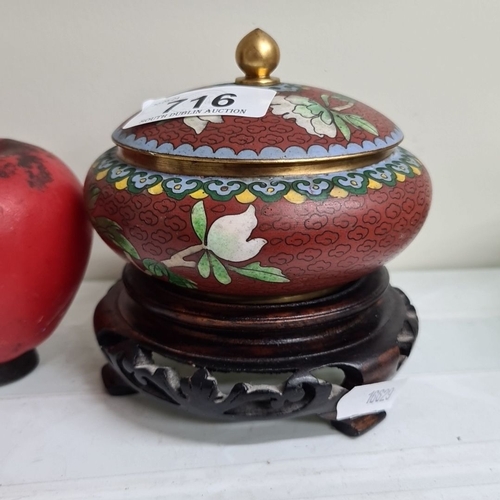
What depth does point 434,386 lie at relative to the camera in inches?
31.5

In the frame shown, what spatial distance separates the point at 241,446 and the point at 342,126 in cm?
41

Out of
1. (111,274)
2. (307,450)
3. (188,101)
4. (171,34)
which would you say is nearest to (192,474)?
(307,450)

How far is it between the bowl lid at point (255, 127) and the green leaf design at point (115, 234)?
8 centimetres

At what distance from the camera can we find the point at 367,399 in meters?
0.67

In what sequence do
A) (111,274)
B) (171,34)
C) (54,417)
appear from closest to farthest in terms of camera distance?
(54,417) → (171,34) → (111,274)

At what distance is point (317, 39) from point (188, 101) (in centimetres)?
45

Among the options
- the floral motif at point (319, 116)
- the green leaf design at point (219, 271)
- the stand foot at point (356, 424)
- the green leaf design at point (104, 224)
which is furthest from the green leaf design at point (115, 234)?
the stand foot at point (356, 424)

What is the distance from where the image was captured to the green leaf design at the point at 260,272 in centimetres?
59

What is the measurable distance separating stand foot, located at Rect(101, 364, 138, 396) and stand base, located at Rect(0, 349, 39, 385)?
134 mm

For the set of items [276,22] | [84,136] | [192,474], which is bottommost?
[192,474]

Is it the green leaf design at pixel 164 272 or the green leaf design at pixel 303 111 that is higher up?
the green leaf design at pixel 303 111

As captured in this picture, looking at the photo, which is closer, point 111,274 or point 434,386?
point 434,386

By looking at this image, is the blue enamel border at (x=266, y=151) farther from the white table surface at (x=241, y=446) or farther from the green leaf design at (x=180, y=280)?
the white table surface at (x=241, y=446)

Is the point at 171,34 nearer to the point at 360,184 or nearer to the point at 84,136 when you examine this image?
the point at 84,136
